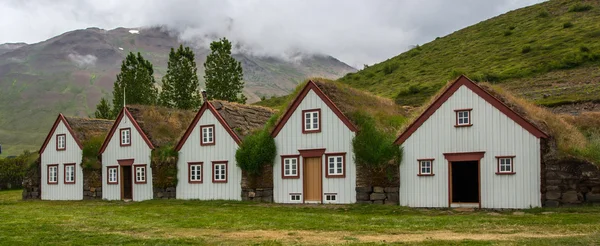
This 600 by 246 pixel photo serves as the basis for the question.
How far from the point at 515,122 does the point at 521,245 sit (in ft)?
42.2

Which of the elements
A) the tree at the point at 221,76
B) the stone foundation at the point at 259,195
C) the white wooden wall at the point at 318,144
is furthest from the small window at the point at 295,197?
the tree at the point at 221,76

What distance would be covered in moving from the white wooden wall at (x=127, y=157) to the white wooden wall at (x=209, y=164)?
2.89 metres

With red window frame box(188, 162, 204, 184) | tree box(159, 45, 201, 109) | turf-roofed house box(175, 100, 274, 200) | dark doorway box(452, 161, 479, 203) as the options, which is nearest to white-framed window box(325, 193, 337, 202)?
turf-roofed house box(175, 100, 274, 200)

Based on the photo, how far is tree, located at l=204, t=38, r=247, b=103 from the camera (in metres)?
58.7

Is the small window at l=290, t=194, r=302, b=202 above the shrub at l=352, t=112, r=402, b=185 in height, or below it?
below

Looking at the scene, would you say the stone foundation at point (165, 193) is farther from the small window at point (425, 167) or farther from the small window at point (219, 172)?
the small window at point (425, 167)

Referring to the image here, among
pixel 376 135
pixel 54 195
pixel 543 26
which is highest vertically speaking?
pixel 543 26

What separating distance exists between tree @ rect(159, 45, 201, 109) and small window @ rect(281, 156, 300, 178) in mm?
25684

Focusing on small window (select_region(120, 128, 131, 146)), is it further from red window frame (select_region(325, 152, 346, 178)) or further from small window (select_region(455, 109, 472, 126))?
small window (select_region(455, 109, 472, 126))

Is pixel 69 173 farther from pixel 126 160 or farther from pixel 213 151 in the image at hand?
pixel 213 151

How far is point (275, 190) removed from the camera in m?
37.1

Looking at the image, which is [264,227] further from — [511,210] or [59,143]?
[59,143]

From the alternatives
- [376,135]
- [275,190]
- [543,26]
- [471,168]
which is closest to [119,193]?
[275,190]

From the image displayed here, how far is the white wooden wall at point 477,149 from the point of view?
2862 cm
